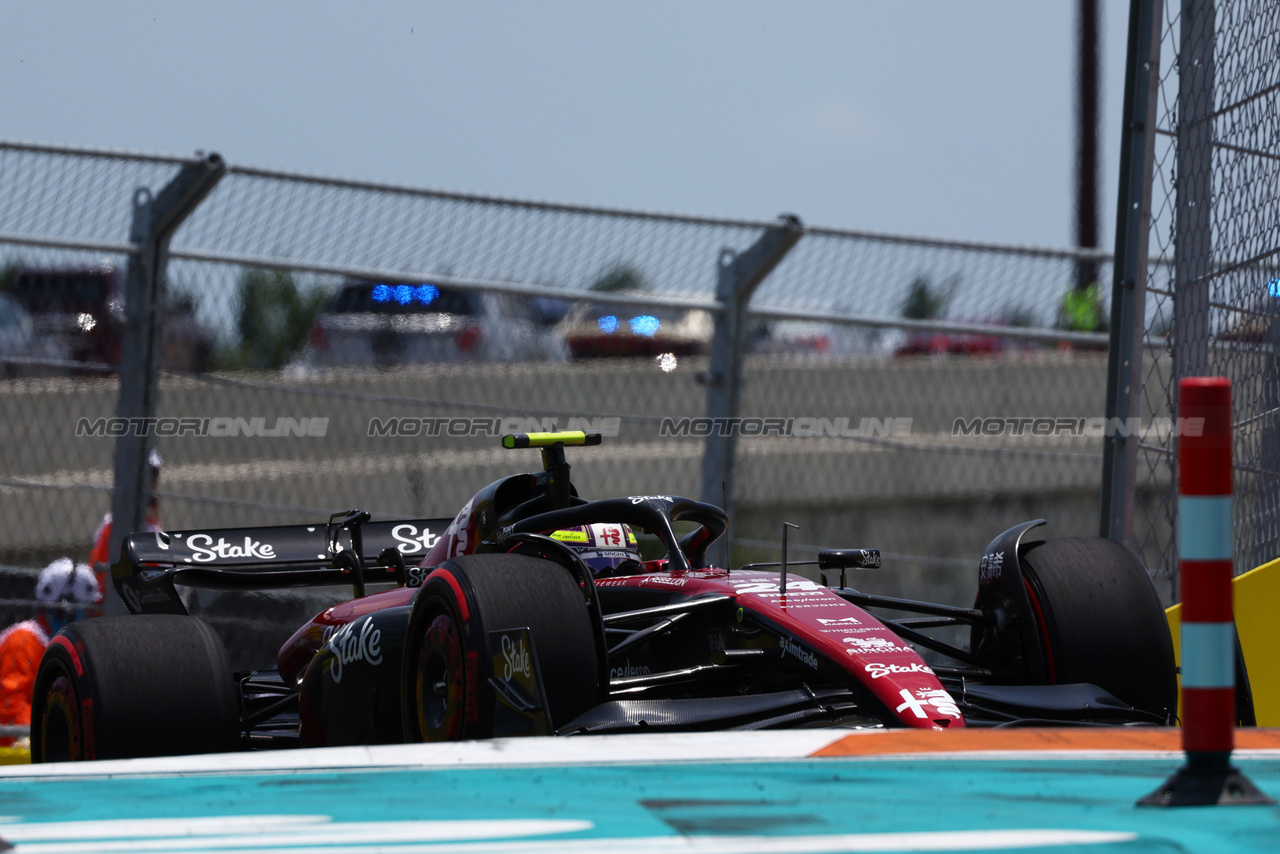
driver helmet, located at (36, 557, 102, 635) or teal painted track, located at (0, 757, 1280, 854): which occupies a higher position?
teal painted track, located at (0, 757, 1280, 854)

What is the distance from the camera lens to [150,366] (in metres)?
6.23

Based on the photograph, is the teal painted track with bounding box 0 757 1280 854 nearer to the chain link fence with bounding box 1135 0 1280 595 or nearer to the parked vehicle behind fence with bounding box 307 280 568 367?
the chain link fence with bounding box 1135 0 1280 595

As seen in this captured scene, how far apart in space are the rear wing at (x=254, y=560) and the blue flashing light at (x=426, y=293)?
1705mm

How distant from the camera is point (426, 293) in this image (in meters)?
6.66

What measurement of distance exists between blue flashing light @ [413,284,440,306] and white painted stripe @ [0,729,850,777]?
3908 mm

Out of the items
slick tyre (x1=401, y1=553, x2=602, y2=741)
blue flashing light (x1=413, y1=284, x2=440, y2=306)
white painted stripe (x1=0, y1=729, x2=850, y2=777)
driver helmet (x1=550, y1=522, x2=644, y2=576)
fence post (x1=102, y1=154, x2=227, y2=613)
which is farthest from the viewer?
blue flashing light (x1=413, y1=284, x2=440, y2=306)

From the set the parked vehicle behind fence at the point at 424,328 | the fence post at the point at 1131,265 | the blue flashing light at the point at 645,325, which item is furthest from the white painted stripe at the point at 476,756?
the blue flashing light at the point at 645,325

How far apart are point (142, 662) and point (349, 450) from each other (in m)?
2.94

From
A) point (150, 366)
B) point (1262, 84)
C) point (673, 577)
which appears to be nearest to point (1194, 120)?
point (1262, 84)

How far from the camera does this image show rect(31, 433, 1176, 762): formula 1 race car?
3.29 metres

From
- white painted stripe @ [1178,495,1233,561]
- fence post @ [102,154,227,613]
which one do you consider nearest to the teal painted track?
white painted stripe @ [1178,495,1233,561]

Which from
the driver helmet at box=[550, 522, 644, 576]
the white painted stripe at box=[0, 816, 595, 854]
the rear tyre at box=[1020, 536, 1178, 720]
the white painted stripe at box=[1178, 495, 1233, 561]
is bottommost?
the white painted stripe at box=[0, 816, 595, 854]

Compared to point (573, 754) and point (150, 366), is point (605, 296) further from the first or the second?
point (573, 754)

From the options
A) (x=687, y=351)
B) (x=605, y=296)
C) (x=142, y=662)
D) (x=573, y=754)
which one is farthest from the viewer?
(x=687, y=351)
